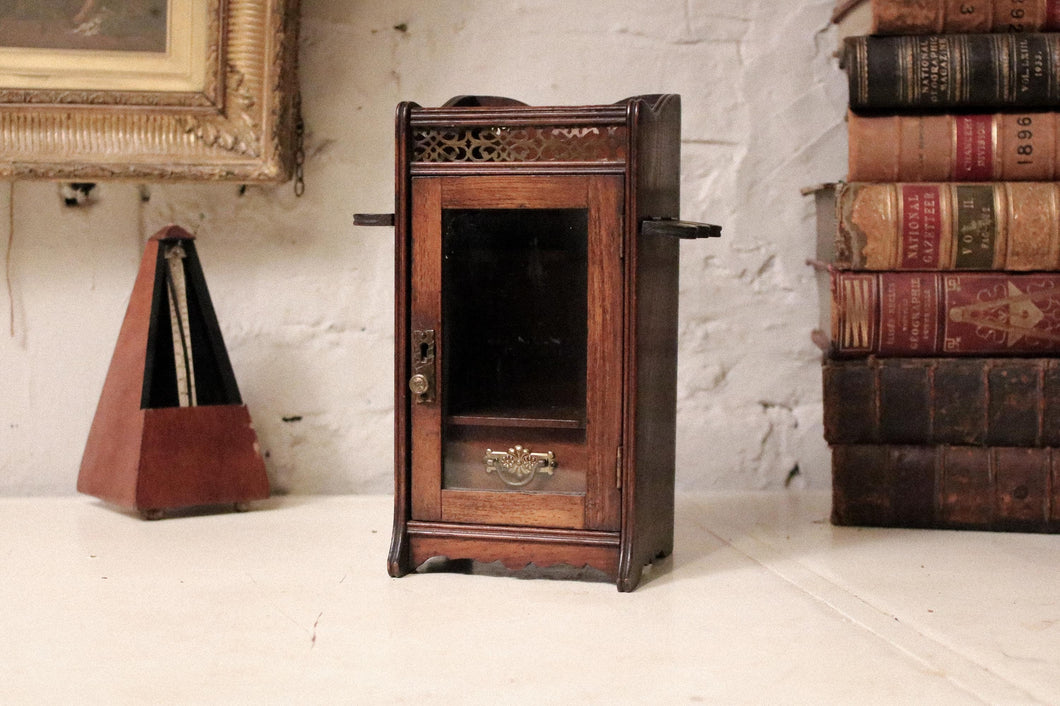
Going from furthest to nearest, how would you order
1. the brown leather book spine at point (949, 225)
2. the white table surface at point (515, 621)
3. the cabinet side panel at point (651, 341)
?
the brown leather book spine at point (949, 225) → the cabinet side panel at point (651, 341) → the white table surface at point (515, 621)

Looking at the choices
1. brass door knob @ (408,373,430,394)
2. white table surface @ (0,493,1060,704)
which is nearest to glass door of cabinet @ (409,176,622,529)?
brass door knob @ (408,373,430,394)

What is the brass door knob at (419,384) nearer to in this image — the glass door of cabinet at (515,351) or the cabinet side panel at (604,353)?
the glass door of cabinet at (515,351)

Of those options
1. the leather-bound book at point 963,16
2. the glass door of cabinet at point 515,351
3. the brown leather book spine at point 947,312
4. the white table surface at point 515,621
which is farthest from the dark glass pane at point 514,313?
the leather-bound book at point 963,16

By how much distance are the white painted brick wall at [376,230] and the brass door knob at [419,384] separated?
1.80 ft

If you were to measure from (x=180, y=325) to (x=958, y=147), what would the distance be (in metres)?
1.22

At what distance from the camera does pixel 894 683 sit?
98 cm

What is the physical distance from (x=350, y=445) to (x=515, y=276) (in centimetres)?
67

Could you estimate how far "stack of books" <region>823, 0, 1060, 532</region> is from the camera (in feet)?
5.15

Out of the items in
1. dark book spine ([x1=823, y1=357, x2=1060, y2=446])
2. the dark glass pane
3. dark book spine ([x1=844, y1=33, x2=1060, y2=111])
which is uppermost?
dark book spine ([x1=844, y1=33, x2=1060, y2=111])

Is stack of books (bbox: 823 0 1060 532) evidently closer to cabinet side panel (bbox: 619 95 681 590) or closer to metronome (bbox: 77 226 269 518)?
cabinet side panel (bbox: 619 95 681 590)

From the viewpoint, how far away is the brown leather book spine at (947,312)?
1.58 metres

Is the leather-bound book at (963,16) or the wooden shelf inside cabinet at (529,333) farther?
the leather-bound book at (963,16)

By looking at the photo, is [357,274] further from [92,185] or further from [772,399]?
[772,399]

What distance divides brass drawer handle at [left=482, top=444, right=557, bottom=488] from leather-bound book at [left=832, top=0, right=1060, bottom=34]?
83 cm
